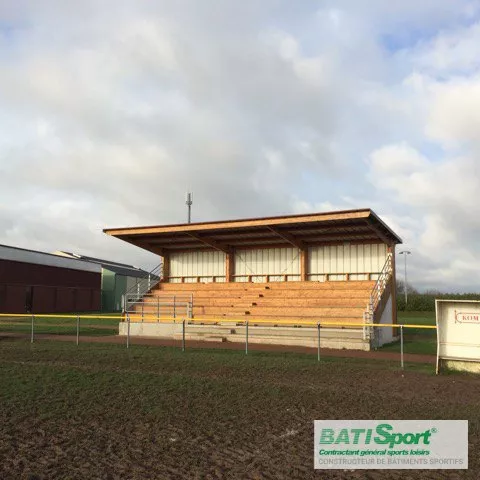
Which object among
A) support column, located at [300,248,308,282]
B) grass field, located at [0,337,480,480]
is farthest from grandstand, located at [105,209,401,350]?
grass field, located at [0,337,480,480]

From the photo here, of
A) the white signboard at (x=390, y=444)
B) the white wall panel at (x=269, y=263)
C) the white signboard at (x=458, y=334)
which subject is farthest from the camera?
the white wall panel at (x=269, y=263)

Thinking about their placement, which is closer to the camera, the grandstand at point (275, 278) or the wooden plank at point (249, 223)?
the grandstand at point (275, 278)

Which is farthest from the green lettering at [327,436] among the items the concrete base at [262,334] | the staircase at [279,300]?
the staircase at [279,300]

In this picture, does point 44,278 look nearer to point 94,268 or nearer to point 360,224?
point 94,268

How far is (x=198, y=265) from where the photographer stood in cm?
3100

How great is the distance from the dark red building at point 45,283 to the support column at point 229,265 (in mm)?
23927

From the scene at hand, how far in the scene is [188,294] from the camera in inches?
1081

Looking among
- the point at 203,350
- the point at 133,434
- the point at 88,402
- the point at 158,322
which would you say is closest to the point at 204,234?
the point at 158,322

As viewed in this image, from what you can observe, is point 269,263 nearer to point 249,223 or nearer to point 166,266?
point 249,223

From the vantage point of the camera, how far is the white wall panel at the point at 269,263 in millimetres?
28148

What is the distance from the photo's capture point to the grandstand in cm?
2203

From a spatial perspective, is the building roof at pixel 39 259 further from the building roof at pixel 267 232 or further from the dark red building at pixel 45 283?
the building roof at pixel 267 232

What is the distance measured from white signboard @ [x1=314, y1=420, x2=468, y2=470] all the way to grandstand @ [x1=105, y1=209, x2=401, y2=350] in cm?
1202

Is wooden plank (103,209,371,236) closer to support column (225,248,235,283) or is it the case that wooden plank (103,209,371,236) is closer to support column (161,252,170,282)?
support column (225,248,235,283)
